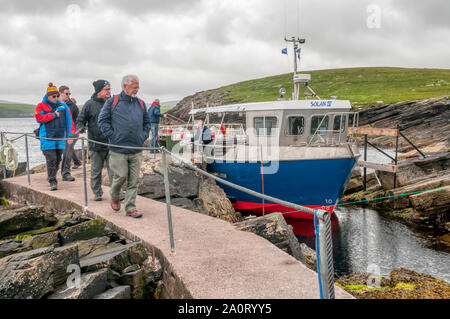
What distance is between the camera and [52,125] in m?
7.13

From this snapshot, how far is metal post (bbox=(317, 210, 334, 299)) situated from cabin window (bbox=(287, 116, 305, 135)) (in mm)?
9461

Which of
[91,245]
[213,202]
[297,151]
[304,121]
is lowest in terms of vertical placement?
[213,202]

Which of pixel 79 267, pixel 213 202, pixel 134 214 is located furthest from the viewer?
pixel 213 202

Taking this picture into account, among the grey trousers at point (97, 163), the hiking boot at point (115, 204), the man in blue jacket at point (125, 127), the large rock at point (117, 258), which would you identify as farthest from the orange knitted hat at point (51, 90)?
the large rock at point (117, 258)

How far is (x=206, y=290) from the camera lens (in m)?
3.15

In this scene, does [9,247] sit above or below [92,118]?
below

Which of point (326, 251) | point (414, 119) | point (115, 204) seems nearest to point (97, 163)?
point (115, 204)

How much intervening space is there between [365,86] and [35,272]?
7699cm

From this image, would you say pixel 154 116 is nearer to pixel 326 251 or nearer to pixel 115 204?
pixel 115 204

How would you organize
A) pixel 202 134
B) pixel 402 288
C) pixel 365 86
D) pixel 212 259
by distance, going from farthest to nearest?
pixel 365 86
pixel 202 134
pixel 402 288
pixel 212 259

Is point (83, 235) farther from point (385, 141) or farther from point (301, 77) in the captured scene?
point (385, 141)

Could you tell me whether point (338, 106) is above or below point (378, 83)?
below
